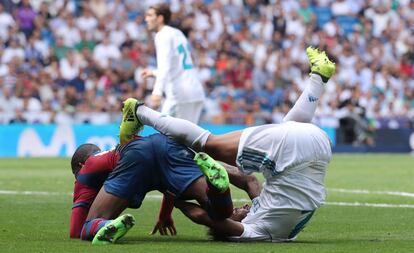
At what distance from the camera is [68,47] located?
26281mm

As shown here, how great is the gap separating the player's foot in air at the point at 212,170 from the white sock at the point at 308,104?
144cm

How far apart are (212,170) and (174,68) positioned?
690cm

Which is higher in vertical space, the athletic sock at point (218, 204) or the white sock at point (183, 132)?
the white sock at point (183, 132)

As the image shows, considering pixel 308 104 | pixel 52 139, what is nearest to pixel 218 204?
pixel 308 104

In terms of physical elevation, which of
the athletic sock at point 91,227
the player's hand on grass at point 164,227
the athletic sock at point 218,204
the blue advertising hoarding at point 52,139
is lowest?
the blue advertising hoarding at point 52,139

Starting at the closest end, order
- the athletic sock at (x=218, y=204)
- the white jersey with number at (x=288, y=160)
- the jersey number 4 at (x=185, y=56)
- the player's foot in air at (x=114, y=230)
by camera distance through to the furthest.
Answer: the player's foot in air at (x=114, y=230) → the athletic sock at (x=218, y=204) → the white jersey with number at (x=288, y=160) → the jersey number 4 at (x=185, y=56)

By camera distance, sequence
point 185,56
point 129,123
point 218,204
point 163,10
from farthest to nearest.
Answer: point 185,56
point 163,10
point 129,123
point 218,204

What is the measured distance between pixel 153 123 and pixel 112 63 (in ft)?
57.6

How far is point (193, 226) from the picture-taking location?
33.2ft

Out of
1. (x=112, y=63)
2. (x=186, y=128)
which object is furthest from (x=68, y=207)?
(x=112, y=63)

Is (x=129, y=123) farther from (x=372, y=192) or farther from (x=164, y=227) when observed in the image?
(x=372, y=192)

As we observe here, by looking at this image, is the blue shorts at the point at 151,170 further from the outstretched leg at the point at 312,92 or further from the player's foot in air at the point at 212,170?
the outstretched leg at the point at 312,92

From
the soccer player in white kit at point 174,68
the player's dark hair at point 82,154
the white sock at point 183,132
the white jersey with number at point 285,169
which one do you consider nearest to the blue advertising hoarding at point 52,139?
the soccer player in white kit at point 174,68

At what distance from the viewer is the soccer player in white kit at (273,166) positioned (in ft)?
27.8
